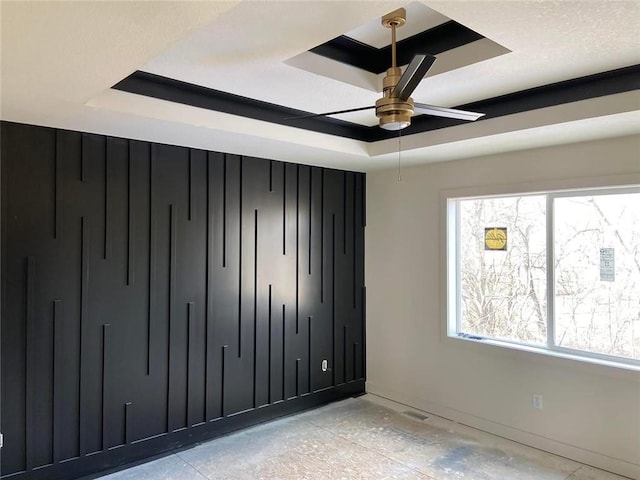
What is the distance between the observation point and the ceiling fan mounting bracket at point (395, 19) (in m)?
2.17

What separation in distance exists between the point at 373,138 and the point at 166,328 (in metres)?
2.45

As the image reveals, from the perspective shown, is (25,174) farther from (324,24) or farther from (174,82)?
(324,24)

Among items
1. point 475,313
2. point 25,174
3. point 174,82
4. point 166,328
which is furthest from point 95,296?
point 475,313

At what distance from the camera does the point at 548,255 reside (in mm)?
3707

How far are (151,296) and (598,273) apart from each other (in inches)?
138

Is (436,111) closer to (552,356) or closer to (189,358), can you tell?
(552,356)

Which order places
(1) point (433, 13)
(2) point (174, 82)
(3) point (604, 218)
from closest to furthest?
(1) point (433, 13)
(2) point (174, 82)
(3) point (604, 218)

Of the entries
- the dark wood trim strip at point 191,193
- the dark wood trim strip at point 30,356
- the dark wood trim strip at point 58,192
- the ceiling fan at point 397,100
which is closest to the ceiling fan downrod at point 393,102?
the ceiling fan at point 397,100

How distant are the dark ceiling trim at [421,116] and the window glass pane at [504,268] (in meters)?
1.05

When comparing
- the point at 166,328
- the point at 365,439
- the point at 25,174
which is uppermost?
the point at 25,174

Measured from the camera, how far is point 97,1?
139cm

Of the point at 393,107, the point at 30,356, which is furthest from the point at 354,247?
the point at 30,356

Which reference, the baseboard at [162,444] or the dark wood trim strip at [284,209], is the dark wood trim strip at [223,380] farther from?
the dark wood trim strip at [284,209]

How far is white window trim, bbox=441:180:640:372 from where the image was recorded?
131 inches
